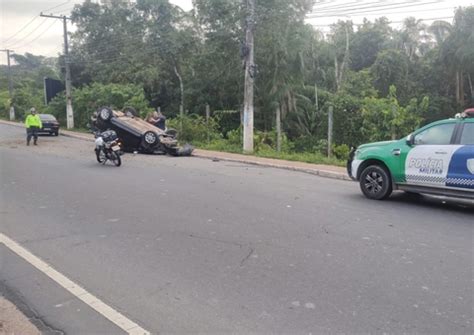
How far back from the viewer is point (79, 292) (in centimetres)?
434

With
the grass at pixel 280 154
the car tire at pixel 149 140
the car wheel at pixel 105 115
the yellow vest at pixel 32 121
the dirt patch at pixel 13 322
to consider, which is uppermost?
the car wheel at pixel 105 115

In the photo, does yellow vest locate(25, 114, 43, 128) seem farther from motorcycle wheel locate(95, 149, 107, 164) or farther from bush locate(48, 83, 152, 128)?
motorcycle wheel locate(95, 149, 107, 164)

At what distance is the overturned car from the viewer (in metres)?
18.1

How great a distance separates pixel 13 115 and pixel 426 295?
5634 centimetres

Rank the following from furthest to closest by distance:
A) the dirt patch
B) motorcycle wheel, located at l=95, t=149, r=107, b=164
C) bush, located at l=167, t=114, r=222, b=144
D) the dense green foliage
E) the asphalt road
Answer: the dense green foliage
bush, located at l=167, t=114, r=222, b=144
motorcycle wheel, located at l=95, t=149, r=107, b=164
the asphalt road
the dirt patch

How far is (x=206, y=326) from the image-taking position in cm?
368

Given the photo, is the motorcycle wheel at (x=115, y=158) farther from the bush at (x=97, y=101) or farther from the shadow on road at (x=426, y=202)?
the bush at (x=97, y=101)

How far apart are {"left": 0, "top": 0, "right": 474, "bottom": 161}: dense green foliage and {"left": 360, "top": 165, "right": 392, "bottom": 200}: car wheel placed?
27.0ft

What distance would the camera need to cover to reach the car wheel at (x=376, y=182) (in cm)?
885

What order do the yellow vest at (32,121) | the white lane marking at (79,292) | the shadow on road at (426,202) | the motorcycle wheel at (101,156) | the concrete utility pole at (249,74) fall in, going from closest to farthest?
1. the white lane marking at (79,292)
2. the shadow on road at (426,202)
3. the motorcycle wheel at (101,156)
4. the concrete utility pole at (249,74)
5. the yellow vest at (32,121)

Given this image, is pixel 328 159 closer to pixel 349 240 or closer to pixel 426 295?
pixel 349 240

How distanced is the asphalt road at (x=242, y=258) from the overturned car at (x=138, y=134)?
8264 millimetres

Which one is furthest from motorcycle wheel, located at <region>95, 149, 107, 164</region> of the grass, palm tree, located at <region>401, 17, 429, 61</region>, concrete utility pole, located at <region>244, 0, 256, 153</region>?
palm tree, located at <region>401, 17, 429, 61</region>

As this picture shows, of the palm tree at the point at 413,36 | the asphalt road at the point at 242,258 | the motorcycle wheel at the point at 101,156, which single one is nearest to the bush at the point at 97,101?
the motorcycle wheel at the point at 101,156
